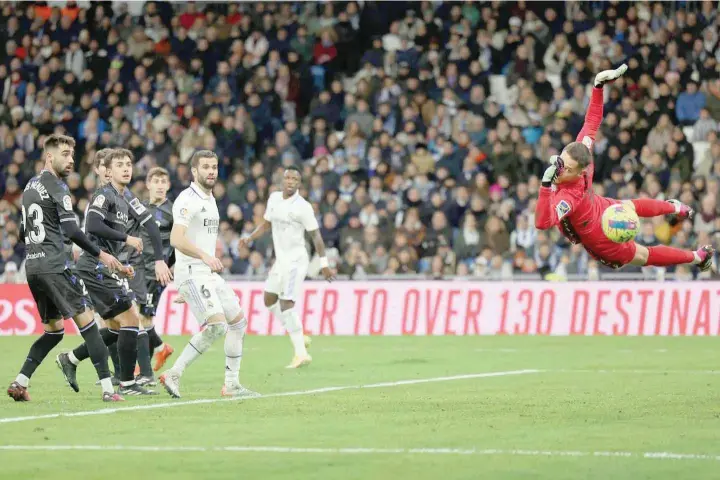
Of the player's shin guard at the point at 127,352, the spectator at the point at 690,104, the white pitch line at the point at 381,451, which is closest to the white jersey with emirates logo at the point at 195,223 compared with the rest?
the player's shin guard at the point at 127,352

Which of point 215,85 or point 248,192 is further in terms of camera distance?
point 215,85

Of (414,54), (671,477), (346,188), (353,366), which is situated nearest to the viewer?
(671,477)

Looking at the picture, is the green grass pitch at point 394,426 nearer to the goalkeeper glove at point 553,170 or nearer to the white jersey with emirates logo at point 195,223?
the white jersey with emirates logo at point 195,223

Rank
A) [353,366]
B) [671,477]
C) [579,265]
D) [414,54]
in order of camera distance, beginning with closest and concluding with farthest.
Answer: [671,477], [353,366], [579,265], [414,54]

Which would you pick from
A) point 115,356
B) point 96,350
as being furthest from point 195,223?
point 115,356

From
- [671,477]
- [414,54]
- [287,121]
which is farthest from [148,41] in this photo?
[671,477]

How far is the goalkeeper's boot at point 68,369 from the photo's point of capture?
13203 millimetres

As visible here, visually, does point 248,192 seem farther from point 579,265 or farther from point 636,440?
point 636,440

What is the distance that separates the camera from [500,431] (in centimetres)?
967

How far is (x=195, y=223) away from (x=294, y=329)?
16.6ft

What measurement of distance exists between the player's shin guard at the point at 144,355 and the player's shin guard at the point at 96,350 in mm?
1721

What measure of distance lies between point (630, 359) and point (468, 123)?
10.6 m

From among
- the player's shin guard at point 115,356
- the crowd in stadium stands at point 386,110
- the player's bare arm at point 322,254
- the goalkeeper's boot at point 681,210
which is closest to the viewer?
the goalkeeper's boot at point 681,210

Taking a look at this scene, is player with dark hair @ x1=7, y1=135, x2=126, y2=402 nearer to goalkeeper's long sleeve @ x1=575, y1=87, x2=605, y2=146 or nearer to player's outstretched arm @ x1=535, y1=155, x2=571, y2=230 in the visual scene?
player's outstretched arm @ x1=535, y1=155, x2=571, y2=230
